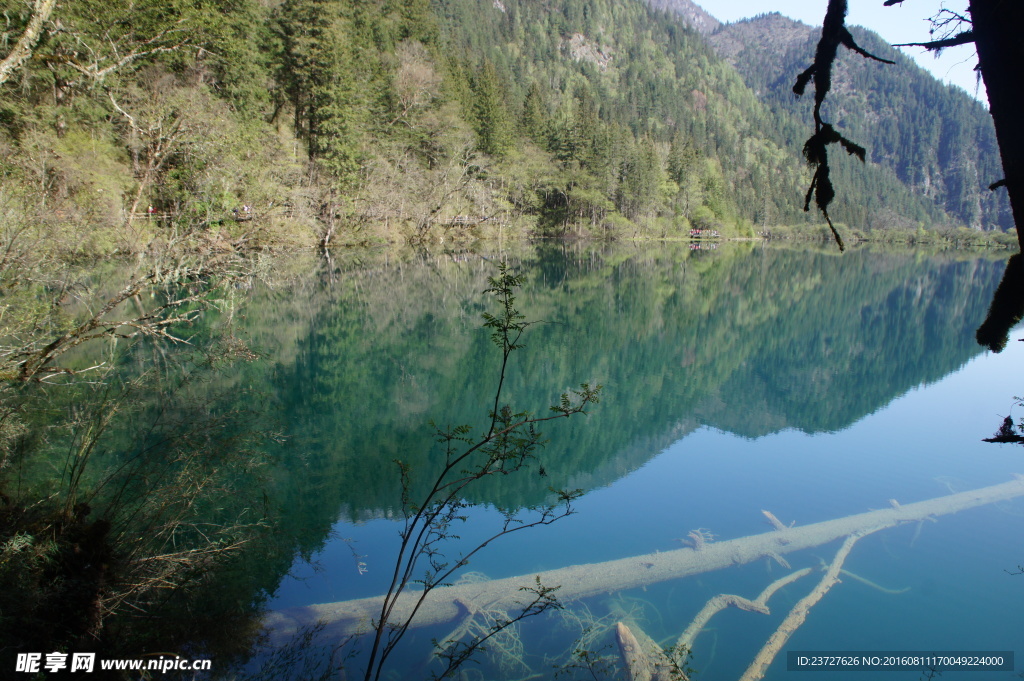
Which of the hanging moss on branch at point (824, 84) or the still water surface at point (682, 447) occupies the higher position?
the hanging moss on branch at point (824, 84)

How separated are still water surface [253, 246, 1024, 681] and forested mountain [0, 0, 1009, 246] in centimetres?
370

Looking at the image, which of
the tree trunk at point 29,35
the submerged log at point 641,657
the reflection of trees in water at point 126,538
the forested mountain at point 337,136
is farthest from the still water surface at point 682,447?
the tree trunk at point 29,35

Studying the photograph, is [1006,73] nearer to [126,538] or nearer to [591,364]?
[126,538]

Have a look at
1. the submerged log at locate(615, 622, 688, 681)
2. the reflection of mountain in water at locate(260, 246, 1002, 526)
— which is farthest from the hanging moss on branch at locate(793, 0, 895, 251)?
the reflection of mountain in water at locate(260, 246, 1002, 526)

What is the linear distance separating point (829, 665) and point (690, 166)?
243 feet

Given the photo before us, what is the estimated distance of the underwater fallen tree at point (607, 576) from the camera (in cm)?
533

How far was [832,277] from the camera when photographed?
126ft

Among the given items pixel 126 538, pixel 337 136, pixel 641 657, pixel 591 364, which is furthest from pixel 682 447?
pixel 337 136

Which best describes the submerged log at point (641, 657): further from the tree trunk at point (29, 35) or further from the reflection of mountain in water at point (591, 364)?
the tree trunk at point (29, 35)

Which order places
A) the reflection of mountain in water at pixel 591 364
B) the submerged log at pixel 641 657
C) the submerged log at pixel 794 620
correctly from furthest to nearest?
the reflection of mountain in water at pixel 591 364
the submerged log at pixel 794 620
the submerged log at pixel 641 657

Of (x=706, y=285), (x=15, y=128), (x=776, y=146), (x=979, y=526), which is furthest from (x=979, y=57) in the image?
(x=776, y=146)

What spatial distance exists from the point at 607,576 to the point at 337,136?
32613 mm

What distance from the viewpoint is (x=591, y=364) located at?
15352 millimetres

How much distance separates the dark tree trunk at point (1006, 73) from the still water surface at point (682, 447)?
457 cm
